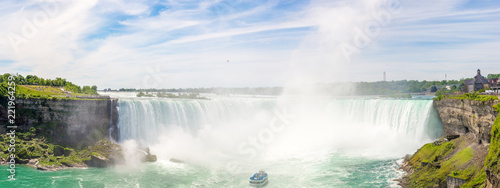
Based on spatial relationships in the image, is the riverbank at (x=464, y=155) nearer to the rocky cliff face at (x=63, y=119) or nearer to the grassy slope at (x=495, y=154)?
the grassy slope at (x=495, y=154)

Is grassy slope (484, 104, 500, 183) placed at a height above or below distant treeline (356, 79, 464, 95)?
below

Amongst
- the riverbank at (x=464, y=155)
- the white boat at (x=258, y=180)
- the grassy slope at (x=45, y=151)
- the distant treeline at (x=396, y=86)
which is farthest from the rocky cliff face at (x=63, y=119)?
the distant treeline at (x=396, y=86)

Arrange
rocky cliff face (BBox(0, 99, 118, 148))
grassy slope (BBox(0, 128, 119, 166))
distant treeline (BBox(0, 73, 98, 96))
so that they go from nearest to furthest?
grassy slope (BBox(0, 128, 119, 166)) < rocky cliff face (BBox(0, 99, 118, 148)) < distant treeline (BBox(0, 73, 98, 96))

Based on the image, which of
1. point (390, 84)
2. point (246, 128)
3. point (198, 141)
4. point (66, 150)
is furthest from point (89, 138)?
point (390, 84)

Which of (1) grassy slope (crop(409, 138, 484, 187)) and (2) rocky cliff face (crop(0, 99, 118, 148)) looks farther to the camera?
(2) rocky cliff face (crop(0, 99, 118, 148))

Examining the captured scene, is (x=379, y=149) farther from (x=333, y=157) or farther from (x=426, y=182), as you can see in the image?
(x=426, y=182)

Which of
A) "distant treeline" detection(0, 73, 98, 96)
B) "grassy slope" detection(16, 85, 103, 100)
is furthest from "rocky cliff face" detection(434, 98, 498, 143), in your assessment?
"distant treeline" detection(0, 73, 98, 96)

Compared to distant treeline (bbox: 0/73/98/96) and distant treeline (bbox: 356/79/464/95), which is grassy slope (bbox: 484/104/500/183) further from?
distant treeline (bbox: 356/79/464/95)
